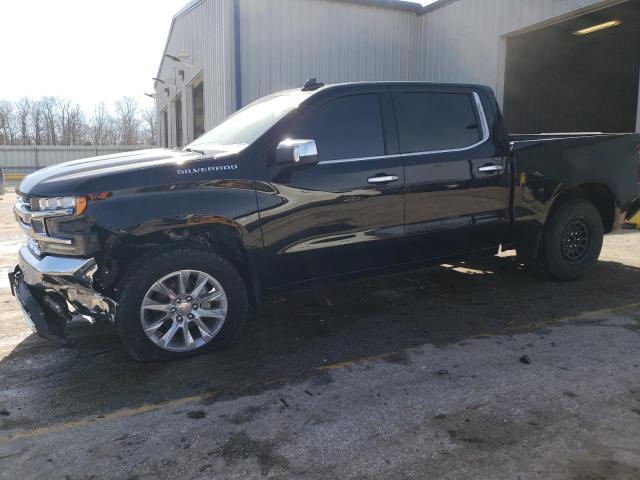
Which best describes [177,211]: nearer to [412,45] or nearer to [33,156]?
[412,45]

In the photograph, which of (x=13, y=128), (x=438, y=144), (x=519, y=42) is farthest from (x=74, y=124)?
(x=438, y=144)

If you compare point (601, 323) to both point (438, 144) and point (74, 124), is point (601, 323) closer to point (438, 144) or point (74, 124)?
point (438, 144)

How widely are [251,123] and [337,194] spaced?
1.00 meters

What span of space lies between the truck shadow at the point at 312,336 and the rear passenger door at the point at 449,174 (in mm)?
620

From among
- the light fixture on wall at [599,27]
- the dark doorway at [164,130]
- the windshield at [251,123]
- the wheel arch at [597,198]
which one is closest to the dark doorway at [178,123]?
the dark doorway at [164,130]

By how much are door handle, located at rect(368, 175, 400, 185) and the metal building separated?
8634 mm

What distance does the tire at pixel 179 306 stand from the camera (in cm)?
365

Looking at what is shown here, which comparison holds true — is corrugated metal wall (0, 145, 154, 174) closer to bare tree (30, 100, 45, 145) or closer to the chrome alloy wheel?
bare tree (30, 100, 45, 145)

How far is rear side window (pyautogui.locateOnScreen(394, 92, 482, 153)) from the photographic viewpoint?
4.67 metres

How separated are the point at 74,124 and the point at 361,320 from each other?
6720cm

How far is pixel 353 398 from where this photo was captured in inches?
131

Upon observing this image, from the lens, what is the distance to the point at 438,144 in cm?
479

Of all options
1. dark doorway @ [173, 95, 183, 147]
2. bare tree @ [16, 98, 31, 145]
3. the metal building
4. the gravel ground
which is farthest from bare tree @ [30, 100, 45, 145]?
the gravel ground

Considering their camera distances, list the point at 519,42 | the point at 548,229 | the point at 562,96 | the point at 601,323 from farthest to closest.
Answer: the point at 562,96, the point at 519,42, the point at 548,229, the point at 601,323
